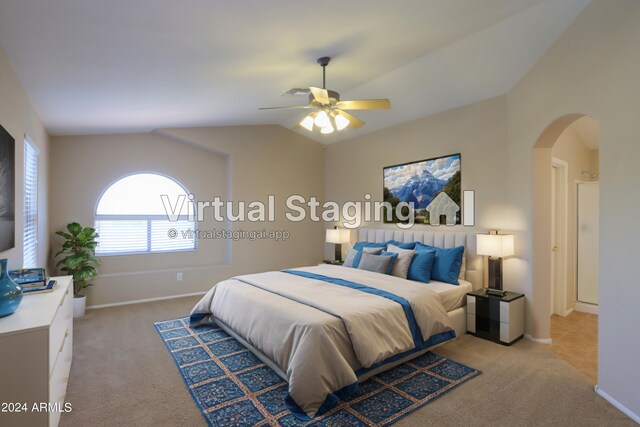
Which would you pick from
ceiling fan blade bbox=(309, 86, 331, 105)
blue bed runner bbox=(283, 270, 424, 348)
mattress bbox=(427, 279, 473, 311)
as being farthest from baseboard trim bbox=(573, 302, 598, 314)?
A: ceiling fan blade bbox=(309, 86, 331, 105)

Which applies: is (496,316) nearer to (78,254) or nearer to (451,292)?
(451,292)

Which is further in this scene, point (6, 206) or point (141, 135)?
point (141, 135)

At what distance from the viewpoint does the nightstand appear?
3.54 metres

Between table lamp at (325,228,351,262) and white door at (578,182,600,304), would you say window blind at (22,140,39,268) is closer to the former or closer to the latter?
table lamp at (325,228,351,262)

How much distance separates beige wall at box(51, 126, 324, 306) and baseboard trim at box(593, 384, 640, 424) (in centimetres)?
466

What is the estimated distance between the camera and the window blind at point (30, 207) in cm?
345

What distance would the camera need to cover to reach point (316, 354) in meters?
2.43

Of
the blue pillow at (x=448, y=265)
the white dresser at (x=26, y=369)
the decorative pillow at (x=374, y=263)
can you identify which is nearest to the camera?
the white dresser at (x=26, y=369)

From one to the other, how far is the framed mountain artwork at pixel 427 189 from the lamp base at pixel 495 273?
0.75m

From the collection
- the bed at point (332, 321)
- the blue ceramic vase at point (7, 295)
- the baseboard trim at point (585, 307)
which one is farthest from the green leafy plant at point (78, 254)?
the baseboard trim at point (585, 307)

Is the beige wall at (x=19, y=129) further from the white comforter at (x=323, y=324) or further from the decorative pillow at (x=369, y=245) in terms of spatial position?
the decorative pillow at (x=369, y=245)

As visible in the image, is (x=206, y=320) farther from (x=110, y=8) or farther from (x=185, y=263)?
(x=110, y=8)

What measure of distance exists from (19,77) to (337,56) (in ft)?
8.98

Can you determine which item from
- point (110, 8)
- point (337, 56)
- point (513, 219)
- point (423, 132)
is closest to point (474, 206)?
point (513, 219)
